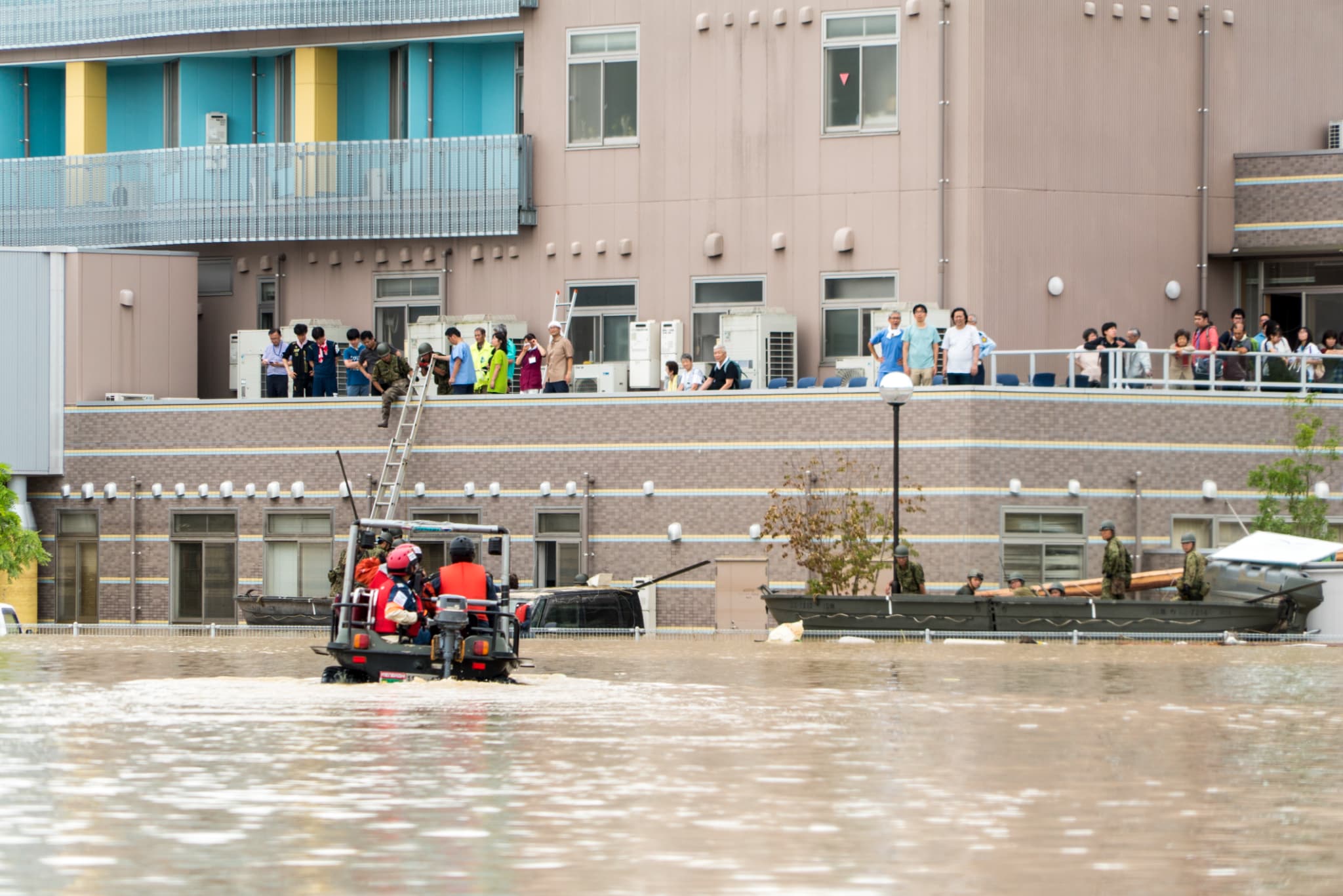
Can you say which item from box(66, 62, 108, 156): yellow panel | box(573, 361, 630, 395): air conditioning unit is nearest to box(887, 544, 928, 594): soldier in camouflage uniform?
box(573, 361, 630, 395): air conditioning unit

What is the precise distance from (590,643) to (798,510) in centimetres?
535

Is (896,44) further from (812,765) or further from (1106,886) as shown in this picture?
(1106,886)

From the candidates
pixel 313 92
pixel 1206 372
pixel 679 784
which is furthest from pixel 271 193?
pixel 679 784

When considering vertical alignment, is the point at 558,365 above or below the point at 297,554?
above

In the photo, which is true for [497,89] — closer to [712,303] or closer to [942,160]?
[712,303]

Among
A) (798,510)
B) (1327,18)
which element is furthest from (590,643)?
(1327,18)

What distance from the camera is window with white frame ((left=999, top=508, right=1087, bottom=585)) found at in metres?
35.2

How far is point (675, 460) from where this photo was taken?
37094 millimetres

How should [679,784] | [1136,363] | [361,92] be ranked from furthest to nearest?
[361,92] < [1136,363] < [679,784]

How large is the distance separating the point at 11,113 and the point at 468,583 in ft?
88.4

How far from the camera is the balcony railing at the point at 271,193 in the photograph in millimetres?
41531

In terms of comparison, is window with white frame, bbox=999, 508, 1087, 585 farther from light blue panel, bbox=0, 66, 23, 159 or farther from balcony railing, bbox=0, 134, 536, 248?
light blue panel, bbox=0, 66, 23, 159

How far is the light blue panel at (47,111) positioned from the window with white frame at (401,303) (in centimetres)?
791

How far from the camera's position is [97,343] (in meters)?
41.5
